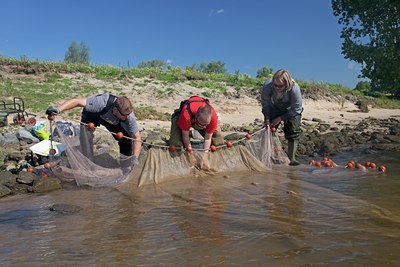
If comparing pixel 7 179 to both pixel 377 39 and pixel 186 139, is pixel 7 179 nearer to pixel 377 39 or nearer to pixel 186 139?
pixel 186 139

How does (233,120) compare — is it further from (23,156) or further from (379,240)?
(379,240)

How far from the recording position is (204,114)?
5.68m

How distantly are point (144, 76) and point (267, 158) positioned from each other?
1209cm

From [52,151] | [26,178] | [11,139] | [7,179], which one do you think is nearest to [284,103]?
[52,151]

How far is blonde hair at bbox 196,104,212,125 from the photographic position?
568 cm

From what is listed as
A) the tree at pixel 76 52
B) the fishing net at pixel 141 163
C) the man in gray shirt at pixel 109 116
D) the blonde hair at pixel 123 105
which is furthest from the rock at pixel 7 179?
the tree at pixel 76 52

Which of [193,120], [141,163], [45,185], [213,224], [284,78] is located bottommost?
[213,224]

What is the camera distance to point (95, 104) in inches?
247

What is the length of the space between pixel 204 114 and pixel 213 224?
1.90 meters

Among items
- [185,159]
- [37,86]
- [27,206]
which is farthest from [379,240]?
[37,86]

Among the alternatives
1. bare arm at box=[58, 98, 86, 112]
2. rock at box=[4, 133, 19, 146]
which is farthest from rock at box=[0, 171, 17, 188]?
rock at box=[4, 133, 19, 146]

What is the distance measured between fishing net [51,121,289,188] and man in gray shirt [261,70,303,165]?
76cm

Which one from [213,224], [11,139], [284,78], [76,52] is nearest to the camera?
[213,224]

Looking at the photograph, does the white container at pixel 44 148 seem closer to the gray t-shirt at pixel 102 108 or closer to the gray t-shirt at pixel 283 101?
the gray t-shirt at pixel 102 108
